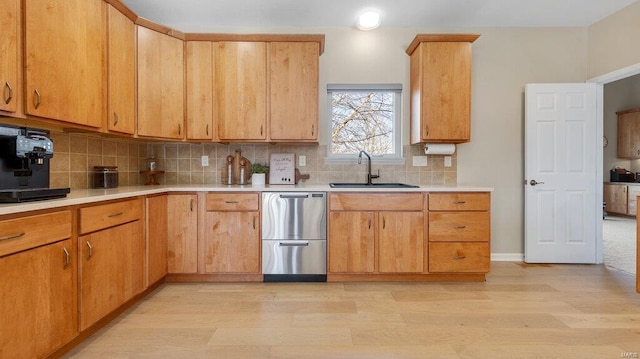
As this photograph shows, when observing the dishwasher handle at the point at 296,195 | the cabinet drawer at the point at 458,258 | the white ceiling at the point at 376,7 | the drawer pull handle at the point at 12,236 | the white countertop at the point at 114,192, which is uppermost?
the white ceiling at the point at 376,7

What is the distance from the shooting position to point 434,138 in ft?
10.5

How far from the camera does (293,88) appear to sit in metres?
3.12

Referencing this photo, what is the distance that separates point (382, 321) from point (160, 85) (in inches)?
107

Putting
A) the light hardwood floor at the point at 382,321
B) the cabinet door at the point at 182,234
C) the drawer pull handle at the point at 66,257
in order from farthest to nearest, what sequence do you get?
the cabinet door at the point at 182,234
the light hardwood floor at the point at 382,321
the drawer pull handle at the point at 66,257

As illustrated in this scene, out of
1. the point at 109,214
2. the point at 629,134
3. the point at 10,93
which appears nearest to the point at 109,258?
the point at 109,214

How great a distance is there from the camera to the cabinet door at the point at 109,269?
189 centimetres

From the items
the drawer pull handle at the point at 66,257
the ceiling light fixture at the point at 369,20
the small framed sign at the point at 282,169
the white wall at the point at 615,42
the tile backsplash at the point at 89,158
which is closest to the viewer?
the drawer pull handle at the point at 66,257

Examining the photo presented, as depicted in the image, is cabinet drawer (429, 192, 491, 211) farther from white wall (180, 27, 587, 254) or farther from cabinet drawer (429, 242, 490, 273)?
white wall (180, 27, 587, 254)

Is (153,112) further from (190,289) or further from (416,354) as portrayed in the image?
(416,354)

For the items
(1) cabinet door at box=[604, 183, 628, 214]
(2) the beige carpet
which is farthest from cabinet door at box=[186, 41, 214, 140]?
(1) cabinet door at box=[604, 183, 628, 214]

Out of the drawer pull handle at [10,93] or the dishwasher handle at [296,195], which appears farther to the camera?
the dishwasher handle at [296,195]

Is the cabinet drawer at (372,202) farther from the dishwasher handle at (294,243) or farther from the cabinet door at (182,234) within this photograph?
Result: the cabinet door at (182,234)

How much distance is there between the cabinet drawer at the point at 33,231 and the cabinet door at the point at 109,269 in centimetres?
16

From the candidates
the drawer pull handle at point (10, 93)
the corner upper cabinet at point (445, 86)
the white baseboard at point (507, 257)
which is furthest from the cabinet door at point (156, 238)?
the white baseboard at point (507, 257)
